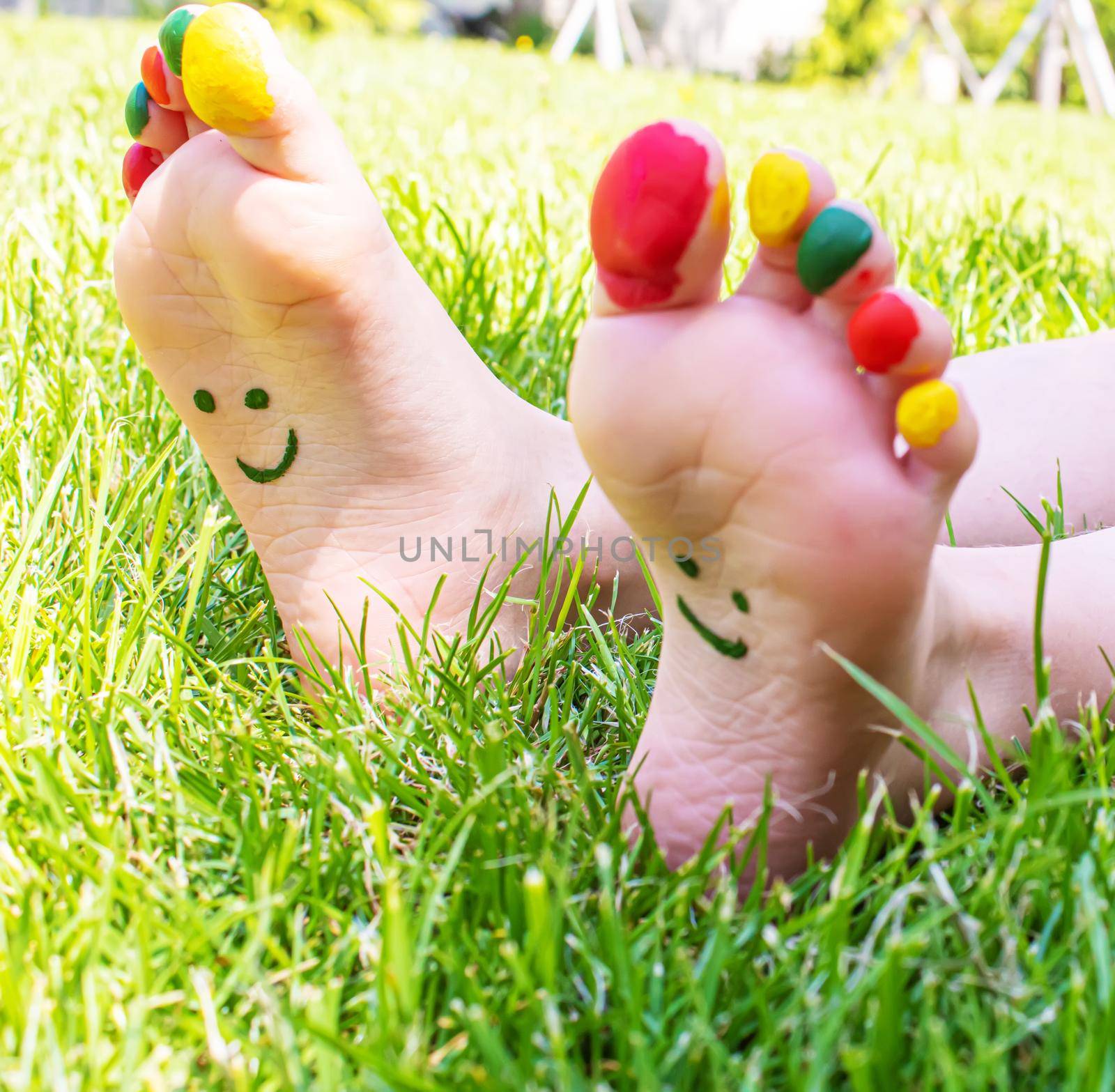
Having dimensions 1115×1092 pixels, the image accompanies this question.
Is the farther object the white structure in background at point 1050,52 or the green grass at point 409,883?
the white structure in background at point 1050,52

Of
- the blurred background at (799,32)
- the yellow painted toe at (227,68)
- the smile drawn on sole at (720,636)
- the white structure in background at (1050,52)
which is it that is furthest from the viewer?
the blurred background at (799,32)

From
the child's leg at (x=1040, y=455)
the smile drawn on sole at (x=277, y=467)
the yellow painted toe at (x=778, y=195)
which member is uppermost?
the yellow painted toe at (x=778, y=195)

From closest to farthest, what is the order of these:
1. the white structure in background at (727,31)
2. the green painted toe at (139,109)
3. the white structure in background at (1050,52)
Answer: the green painted toe at (139,109) < the white structure in background at (1050,52) < the white structure in background at (727,31)

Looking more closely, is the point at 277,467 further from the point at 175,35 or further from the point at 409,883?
the point at 409,883

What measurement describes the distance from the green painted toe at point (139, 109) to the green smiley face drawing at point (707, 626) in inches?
23.3

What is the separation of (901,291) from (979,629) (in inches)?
9.9

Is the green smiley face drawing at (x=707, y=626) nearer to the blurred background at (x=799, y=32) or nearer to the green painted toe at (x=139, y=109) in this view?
the green painted toe at (x=139, y=109)

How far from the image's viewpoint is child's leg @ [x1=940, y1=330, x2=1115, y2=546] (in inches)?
39.2

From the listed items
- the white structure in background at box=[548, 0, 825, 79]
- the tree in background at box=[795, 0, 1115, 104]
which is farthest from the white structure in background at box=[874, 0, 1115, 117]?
the white structure in background at box=[548, 0, 825, 79]

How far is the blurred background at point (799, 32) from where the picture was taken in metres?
7.10

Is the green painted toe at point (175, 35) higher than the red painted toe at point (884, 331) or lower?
higher

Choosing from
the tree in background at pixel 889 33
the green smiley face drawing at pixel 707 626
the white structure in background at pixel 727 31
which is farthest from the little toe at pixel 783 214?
the white structure in background at pixel 727 31

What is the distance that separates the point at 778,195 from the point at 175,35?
0.49 meters

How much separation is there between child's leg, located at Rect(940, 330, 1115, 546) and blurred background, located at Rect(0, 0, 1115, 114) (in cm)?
606
